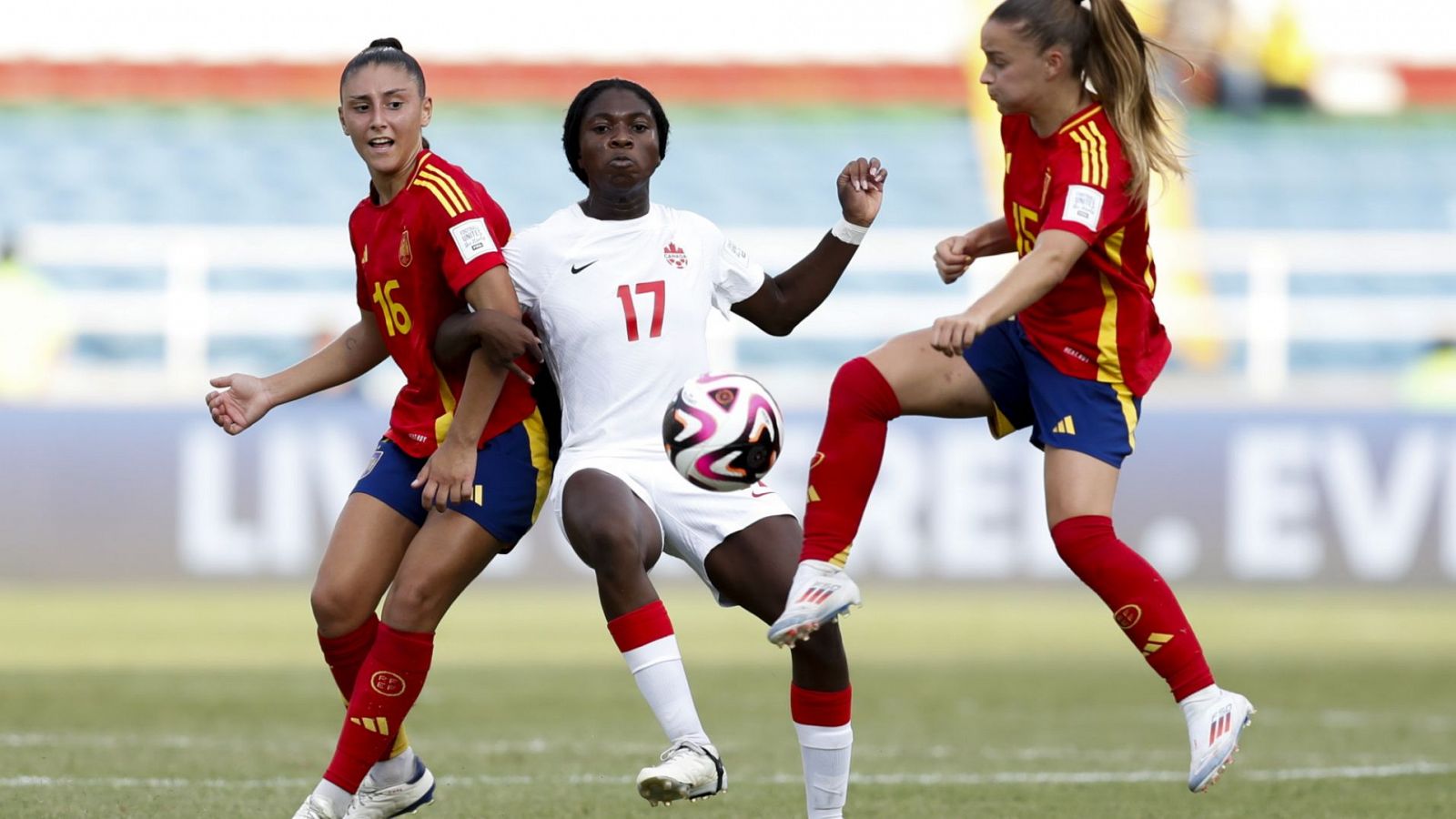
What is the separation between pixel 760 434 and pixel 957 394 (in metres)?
0.61

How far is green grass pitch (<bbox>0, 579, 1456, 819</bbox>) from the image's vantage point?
6227 mm

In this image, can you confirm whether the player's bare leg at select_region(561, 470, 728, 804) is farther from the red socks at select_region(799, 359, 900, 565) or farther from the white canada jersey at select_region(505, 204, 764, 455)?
the red socks at select_region(799, 359, 900, 565)

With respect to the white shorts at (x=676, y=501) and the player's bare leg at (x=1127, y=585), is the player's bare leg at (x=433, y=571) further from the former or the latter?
the player's bare leg at (x=1127, y=585)

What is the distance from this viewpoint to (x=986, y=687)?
9508mm

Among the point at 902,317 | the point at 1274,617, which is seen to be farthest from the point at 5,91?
the point at 1274,617

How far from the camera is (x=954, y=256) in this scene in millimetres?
5660

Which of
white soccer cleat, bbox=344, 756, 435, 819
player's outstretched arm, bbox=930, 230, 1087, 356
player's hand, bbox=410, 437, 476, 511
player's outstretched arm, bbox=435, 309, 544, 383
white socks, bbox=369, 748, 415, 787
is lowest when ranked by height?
white soccer cleat, bbox=344, 756, 435, 819

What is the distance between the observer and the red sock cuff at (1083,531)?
5.16m

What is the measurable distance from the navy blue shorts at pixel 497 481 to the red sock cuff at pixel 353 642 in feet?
1.13

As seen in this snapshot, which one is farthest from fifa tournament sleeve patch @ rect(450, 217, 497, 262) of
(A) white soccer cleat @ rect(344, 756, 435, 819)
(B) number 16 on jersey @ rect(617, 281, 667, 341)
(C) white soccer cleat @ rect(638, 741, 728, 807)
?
(A) white soccer cleat @ rect(344, 756, 435, 819)

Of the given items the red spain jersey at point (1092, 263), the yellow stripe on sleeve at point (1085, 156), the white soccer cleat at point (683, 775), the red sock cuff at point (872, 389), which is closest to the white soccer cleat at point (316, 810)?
the white soccer cleat at point (683, 775)

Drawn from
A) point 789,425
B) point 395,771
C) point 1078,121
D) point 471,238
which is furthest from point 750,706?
point 789,425

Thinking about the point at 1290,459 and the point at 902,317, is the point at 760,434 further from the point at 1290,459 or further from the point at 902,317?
the point at 902,317

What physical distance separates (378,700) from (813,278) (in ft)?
5.67
